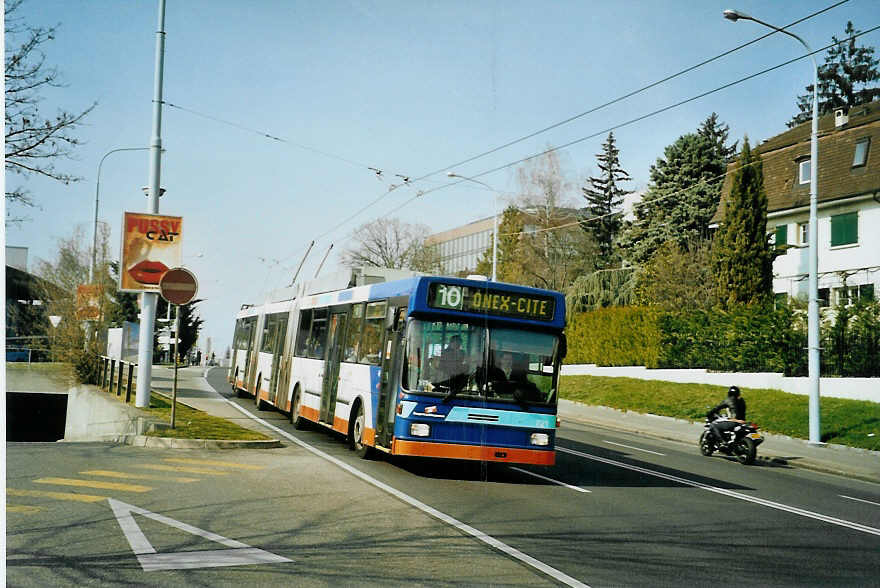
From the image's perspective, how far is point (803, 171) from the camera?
41844 millimetres

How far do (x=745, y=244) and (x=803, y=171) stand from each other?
11.2m

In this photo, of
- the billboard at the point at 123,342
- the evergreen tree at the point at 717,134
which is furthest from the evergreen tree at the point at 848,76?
the billboard at the point at 123,342

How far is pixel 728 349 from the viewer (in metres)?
31.0

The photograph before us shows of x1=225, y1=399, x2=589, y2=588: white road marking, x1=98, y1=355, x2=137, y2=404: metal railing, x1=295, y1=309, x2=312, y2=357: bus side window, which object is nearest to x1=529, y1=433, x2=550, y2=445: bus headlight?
x1=225, y1=399, x2=589, y2=588: white road marking

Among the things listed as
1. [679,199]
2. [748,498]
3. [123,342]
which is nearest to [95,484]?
[748,498]

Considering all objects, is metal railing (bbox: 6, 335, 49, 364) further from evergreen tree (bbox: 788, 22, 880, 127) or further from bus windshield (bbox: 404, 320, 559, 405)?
evergreen tree (bbox: 788, 22, 880, 127)

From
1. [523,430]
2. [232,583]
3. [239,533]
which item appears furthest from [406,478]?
[232,583]

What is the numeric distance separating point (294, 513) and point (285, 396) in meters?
12.1

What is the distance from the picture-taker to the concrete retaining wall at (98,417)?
16.8 m

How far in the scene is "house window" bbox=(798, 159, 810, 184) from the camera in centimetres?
4138

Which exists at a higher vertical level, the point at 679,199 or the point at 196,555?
the point at 679,199

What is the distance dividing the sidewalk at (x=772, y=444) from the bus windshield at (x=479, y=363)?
8285 mm

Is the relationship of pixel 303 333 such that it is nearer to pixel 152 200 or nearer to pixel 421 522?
pixel 152 200

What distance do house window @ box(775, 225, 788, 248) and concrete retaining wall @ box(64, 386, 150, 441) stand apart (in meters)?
31.5
